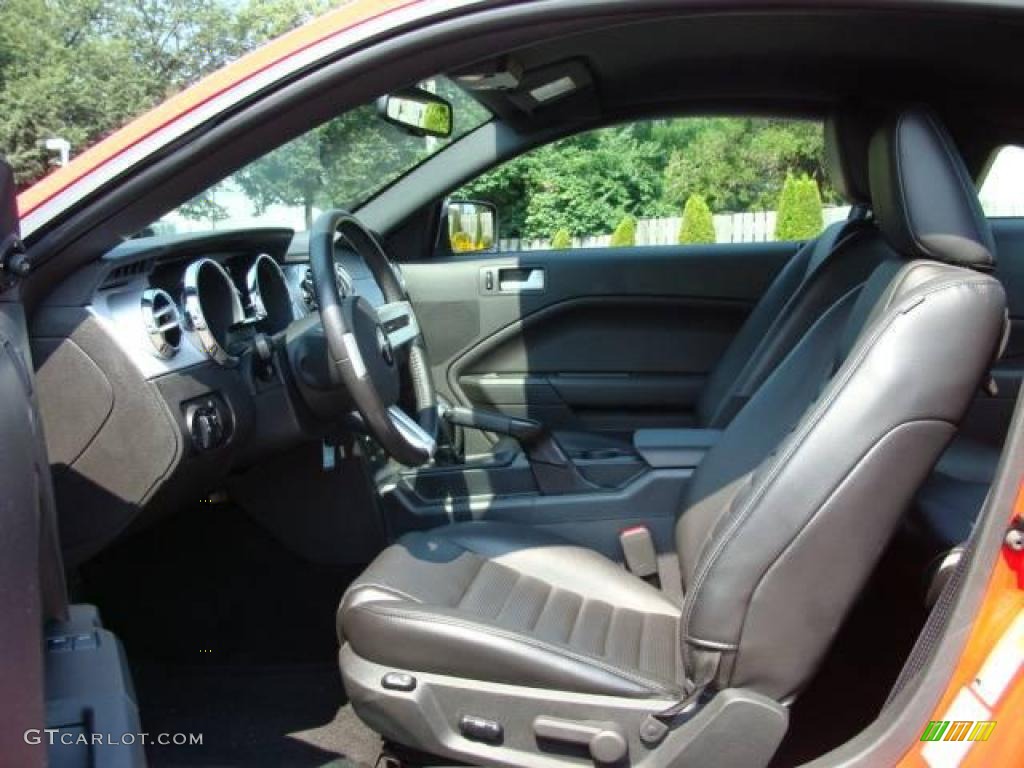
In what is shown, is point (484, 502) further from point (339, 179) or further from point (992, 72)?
point (992, 72)

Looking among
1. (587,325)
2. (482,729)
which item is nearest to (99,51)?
(587,325)

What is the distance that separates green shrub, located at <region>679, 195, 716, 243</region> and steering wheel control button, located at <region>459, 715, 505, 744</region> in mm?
2433

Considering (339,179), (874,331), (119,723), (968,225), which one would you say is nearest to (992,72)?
(968,225)

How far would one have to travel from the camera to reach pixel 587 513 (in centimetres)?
246

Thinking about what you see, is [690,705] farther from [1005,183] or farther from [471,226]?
[471,226]

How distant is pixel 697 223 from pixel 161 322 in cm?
285

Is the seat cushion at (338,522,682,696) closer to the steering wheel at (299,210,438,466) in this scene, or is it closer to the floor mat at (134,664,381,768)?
the steering wheel at (299,210,438,466)

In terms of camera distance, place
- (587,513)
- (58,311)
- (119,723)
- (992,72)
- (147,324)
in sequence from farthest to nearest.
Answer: (587,513) → (992,72) → (147,324) → (58,311) → (119,723)

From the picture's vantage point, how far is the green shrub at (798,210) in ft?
12.2

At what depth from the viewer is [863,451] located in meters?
1.42

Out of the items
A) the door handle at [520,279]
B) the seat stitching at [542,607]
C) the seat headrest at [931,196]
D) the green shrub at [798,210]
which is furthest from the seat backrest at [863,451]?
the green shrub at [798,210]

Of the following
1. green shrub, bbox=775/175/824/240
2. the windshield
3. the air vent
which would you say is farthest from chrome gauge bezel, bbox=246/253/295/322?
green shrub, bbox=775/175/824/240

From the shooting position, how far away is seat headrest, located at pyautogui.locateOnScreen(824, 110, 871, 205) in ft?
6.64

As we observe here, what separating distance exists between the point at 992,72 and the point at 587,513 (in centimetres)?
136
